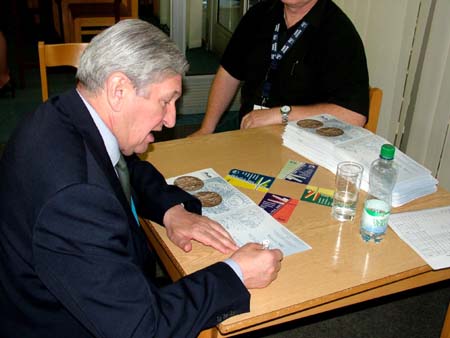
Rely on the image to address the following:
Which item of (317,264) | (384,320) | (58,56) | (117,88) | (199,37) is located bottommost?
(384,320)

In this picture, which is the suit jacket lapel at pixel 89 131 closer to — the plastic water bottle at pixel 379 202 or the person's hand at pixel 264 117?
the plastic water bottle at pixel 379 202

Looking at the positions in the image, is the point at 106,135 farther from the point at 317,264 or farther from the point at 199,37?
the point at 199,37

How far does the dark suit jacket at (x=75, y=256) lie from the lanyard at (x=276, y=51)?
129 centimetres

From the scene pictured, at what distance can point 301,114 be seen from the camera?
2.22m

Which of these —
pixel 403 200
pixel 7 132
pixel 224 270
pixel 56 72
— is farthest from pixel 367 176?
pixel 56 72

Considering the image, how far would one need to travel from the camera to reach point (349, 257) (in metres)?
1.41

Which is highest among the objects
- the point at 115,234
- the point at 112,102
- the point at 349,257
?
the point at 112,102

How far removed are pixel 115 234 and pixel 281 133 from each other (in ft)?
3.83

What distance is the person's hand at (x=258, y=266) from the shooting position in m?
1.27

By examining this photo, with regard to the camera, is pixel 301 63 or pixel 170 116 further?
pixel 301 63

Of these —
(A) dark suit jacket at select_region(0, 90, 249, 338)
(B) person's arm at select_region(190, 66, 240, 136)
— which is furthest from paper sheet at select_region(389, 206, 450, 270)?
(B) person's arm at select_region(190, 66, 240, 136)

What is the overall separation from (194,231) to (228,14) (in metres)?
4.22

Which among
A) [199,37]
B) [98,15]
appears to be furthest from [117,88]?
[199,37]

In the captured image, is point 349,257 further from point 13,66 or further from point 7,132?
point 13,66
